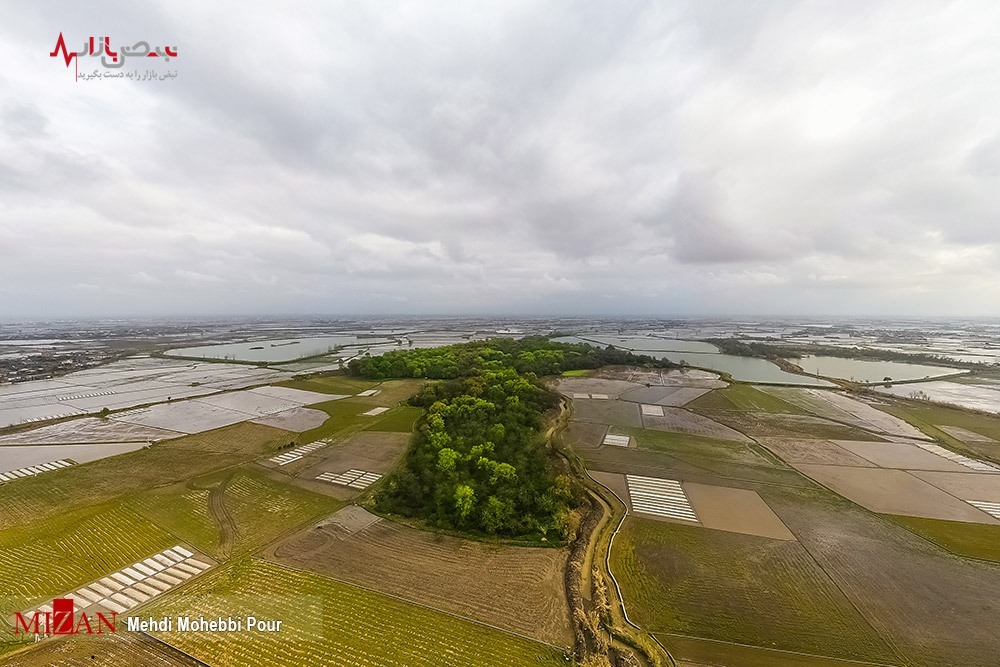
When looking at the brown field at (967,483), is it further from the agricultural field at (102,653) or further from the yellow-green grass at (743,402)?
the agricultural field at (102,653)

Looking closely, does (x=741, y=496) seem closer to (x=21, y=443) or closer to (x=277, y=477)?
(x=277, y=477)

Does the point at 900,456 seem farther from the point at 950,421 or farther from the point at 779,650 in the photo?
the point at 779,650

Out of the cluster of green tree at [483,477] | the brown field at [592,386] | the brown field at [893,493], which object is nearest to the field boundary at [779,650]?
the cluster of green tree at [483,477]

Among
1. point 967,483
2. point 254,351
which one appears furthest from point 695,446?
point 254,351

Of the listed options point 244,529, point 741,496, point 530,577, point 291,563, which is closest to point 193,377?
point 244,529

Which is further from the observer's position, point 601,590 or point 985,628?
point 601,590
